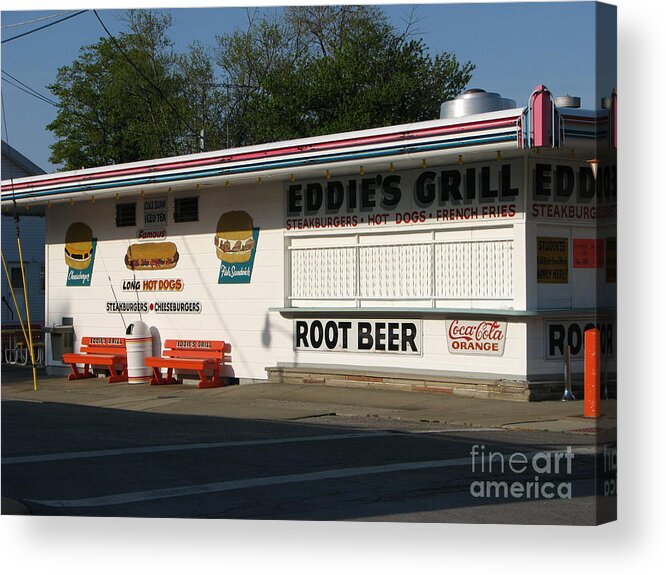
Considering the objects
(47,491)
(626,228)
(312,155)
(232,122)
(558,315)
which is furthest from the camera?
(232,122)

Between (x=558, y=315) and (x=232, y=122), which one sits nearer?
(x=558, y=315)

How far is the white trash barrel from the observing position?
20.7m

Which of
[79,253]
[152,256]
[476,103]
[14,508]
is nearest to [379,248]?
[476,103]

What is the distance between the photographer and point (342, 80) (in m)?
42.0

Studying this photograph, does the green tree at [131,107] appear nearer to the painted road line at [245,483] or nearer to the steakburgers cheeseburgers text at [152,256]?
the steakburgers cheeseburgers text at [152,256]

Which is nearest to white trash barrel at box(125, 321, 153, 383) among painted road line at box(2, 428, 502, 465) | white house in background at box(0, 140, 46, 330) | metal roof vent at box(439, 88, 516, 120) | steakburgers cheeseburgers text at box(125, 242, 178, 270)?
steakburgers cheeseburgers text at box(125, 242, 178, 270)

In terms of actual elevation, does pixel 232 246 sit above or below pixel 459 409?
above

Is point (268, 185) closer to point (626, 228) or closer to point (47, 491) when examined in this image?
point (47, 491)

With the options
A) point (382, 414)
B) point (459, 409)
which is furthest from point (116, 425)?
point (459, 409)

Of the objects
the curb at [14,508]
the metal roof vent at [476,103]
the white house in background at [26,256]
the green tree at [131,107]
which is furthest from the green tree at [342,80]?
the curb at [14,508]

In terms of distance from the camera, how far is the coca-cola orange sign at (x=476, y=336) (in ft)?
52.2

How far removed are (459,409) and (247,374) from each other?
5.54m

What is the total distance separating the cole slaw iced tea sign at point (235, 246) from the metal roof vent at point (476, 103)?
4506mm

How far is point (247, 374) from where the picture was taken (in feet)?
64.0
